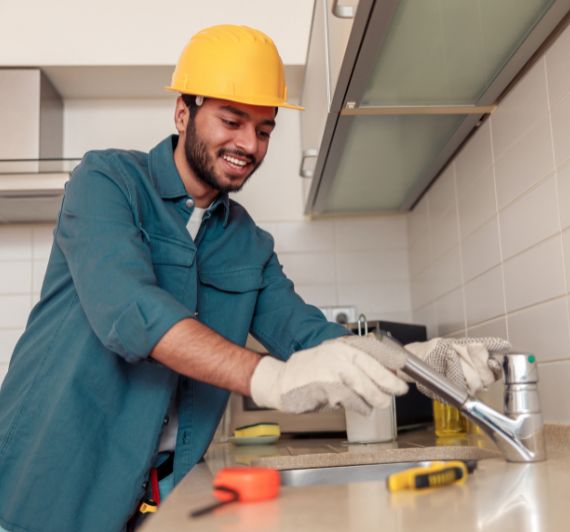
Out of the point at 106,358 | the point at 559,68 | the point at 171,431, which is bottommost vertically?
the point at 171,431

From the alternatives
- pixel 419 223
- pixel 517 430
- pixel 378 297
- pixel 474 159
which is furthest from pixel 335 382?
pixel 378 297

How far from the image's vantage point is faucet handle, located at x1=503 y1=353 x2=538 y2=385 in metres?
1.07

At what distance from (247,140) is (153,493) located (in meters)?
0.66

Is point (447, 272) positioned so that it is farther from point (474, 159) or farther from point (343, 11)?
point (343, 11)

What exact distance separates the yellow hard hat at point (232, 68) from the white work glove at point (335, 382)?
0.61 meters

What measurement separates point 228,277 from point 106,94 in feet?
3.99

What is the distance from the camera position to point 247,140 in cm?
135

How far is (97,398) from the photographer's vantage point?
117 cm

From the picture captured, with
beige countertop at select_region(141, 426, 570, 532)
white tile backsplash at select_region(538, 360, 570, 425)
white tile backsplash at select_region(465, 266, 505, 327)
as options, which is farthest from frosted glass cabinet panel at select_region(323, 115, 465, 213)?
beige countertop at select_region(141, 426, 570, 532)

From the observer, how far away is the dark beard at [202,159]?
1.35m

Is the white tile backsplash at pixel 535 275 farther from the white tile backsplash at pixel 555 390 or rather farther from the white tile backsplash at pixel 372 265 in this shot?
the white tile backsplash at pixel 372 265

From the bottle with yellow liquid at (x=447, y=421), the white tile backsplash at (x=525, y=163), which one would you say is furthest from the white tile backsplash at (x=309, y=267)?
the white tile backsplash at (x=525, y=163)

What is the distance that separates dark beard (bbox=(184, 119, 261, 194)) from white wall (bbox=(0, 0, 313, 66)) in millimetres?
870

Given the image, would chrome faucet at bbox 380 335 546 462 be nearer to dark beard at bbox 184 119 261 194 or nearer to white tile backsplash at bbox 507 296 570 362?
white tile backsplash at bbox 507 296 570 362
